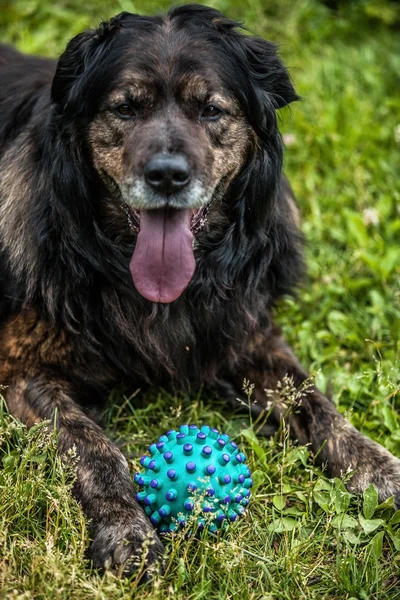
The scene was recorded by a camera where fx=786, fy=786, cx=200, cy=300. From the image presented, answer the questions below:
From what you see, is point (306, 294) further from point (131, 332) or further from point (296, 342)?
point (131, 332)

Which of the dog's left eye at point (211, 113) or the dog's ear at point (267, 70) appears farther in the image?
the dog's ear at point (267, 70)

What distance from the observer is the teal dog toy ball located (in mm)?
2932

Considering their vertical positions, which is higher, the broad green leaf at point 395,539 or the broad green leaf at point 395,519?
the broad green leaf at point 395,519

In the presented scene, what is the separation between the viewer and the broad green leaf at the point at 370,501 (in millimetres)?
3248

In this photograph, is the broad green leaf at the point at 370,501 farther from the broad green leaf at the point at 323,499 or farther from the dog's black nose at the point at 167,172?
the dog's black nose at the point at 167,172

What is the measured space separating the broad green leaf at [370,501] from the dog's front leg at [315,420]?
0.27ft

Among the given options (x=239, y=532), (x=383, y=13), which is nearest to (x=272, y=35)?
(x=383, y=13)

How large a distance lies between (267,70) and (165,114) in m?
0.59

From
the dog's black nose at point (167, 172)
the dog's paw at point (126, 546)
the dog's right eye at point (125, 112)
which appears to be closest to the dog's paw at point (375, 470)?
the dog's paw at point (126, 546)

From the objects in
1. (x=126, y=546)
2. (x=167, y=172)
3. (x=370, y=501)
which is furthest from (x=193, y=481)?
(x=167, y=172)

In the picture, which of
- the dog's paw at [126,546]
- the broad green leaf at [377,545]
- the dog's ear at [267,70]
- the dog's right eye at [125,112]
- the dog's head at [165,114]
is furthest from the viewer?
the dog's ear at [267,70]

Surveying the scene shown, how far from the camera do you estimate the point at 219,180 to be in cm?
343

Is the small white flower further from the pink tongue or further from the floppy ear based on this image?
the floppy ear

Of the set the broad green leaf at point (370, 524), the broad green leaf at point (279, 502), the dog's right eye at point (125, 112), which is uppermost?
the dog's right eye at point (125, 112)
